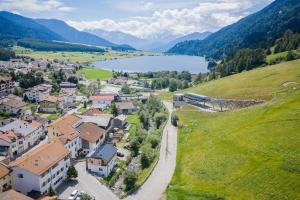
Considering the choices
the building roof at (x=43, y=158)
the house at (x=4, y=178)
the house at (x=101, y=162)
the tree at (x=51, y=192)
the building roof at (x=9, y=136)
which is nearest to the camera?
the tree at (x=51, y=192)

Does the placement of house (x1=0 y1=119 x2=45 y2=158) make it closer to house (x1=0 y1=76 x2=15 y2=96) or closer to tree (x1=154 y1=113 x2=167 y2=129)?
tree (x1=154 y1=113 x2=167 y2=129)

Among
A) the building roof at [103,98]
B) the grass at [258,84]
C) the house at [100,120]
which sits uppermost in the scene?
the grass at [258,84]

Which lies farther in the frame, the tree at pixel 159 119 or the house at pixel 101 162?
the tree at pixel 159 119

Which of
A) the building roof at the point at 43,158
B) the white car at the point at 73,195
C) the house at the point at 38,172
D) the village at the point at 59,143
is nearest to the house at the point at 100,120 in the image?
the village at the point at 59,143

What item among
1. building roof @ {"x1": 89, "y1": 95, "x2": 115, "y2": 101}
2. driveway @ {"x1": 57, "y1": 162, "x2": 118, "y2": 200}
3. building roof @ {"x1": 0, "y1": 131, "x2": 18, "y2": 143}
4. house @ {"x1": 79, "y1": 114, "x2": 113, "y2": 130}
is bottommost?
driveway @ {"x1": 57, "y1": 162, "x2": 118, "y2": 200}

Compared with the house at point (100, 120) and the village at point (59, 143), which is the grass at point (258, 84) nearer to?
the village at point (59, 143)

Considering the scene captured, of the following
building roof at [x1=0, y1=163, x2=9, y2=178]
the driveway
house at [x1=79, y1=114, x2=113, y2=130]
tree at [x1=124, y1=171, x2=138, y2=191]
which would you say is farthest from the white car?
house at [x1=79, y1=114, x2=113, y2=130]

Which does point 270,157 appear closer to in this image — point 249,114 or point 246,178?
point 246,178
